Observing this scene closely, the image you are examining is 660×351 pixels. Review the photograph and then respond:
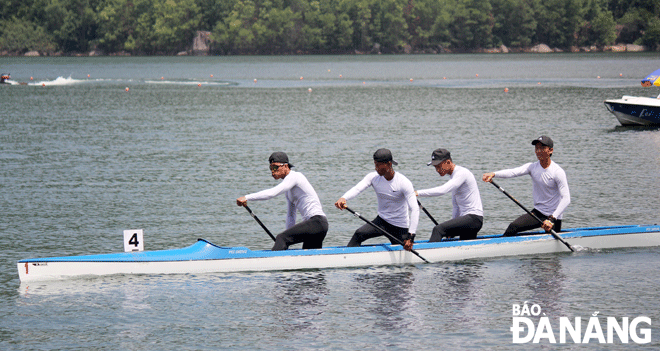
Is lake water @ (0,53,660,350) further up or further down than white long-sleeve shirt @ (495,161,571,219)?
further down

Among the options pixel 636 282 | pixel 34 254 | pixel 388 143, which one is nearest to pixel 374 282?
pixel 636 282

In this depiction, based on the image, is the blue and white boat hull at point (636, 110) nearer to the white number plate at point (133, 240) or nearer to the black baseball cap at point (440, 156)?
the black baseball cap at point (440, 156)

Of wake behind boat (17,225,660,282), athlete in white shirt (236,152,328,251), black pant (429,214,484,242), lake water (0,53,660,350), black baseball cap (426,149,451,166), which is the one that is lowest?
lake water (0,53,660,350)

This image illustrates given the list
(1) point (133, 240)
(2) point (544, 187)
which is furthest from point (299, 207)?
(2) point (544, 187)

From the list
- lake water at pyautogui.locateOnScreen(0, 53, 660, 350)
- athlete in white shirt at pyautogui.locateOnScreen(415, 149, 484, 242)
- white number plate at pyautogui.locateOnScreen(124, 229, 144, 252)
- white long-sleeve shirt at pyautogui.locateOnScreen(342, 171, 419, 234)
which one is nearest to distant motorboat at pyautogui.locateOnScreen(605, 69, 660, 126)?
lake water at pyautogui.locateOnScreen(0, 53, 660, 350)

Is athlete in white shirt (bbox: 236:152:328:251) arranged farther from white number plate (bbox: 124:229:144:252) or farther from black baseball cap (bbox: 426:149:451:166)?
black baseball cap (bbox: 426:149:451:166)

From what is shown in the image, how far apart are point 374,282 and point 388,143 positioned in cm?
2368

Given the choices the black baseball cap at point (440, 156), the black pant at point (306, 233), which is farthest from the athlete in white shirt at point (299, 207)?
the black baseball cap at point (440, 156)

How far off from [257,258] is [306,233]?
0.99 m

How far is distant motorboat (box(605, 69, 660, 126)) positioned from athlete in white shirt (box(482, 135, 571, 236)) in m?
27.6

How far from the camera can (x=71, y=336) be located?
40.9ft

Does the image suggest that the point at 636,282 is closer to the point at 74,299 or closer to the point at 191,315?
the point at 191,315

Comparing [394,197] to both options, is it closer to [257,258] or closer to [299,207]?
[299,207]

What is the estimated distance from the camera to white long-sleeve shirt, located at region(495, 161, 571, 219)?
16562 mm
